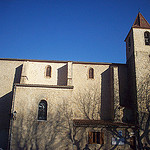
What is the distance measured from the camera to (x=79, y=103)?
57.3ft

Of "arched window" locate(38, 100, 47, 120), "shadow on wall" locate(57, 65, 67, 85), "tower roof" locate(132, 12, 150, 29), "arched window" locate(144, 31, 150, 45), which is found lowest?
"arched window" locate(38, 100, 47, 120)

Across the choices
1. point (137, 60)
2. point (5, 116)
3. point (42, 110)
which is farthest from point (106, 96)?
point (5, 116)

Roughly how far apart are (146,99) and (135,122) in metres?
2.51

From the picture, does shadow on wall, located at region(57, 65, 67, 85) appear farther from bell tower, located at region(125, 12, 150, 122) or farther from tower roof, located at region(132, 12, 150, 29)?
tower roof, located at region(132, 12, 150, 29)

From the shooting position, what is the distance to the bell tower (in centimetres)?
1577

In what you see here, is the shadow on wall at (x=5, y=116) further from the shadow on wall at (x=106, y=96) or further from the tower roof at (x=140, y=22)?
the tower roof at (x=140, y=22)

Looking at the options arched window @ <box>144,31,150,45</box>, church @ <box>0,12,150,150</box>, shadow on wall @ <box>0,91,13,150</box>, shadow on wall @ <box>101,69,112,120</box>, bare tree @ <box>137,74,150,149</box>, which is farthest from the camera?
arched window @ <box>144,31,150,45</box>

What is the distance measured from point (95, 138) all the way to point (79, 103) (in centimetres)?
439

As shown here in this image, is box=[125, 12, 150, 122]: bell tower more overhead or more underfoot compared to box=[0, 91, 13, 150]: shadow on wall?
more overhead

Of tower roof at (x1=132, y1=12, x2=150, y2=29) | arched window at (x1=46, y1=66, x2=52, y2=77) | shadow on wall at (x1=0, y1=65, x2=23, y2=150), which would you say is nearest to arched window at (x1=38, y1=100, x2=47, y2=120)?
shadow on wall at (x1=0, y1=65, x2=23, y2=150)

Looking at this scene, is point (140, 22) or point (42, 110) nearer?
point (42, 110)

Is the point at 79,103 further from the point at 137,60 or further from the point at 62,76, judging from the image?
the point at 137,60

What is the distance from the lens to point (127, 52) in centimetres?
1952

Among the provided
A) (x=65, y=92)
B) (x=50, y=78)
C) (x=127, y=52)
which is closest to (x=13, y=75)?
(x=50, y=78)
